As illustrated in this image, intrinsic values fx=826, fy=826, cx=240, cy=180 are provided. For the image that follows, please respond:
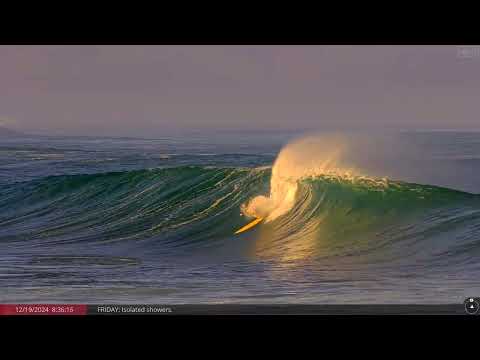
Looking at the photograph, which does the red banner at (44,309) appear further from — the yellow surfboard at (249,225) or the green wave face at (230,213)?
the yellow surfboard at (249,225)

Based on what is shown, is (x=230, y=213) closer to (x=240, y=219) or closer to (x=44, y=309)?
(x=240, y=219)

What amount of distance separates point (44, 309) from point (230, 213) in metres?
1.97

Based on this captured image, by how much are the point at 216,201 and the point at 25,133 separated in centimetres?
162

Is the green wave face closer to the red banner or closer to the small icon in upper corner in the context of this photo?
the small icon in upper corner

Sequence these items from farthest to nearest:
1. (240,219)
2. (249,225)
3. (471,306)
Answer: (240,219) < (249,225) < (471,306)

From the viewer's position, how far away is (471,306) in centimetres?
460

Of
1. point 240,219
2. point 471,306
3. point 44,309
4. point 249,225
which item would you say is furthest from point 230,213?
point 471,306

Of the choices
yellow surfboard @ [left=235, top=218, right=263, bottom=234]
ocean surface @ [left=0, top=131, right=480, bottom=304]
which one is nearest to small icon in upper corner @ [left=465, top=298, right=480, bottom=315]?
ocean surface @ [left=0, top=131, right=480, bottom=304]

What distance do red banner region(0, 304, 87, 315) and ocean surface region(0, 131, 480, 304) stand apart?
79mm

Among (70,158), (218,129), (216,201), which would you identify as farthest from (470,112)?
(70,158)

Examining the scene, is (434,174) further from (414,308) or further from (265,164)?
(414,308)

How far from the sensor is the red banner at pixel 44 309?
462cm

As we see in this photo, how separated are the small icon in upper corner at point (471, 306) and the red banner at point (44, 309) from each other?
2.13 m

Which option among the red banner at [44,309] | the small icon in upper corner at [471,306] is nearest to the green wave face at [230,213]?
the small icon in upper corner at [471,306]
